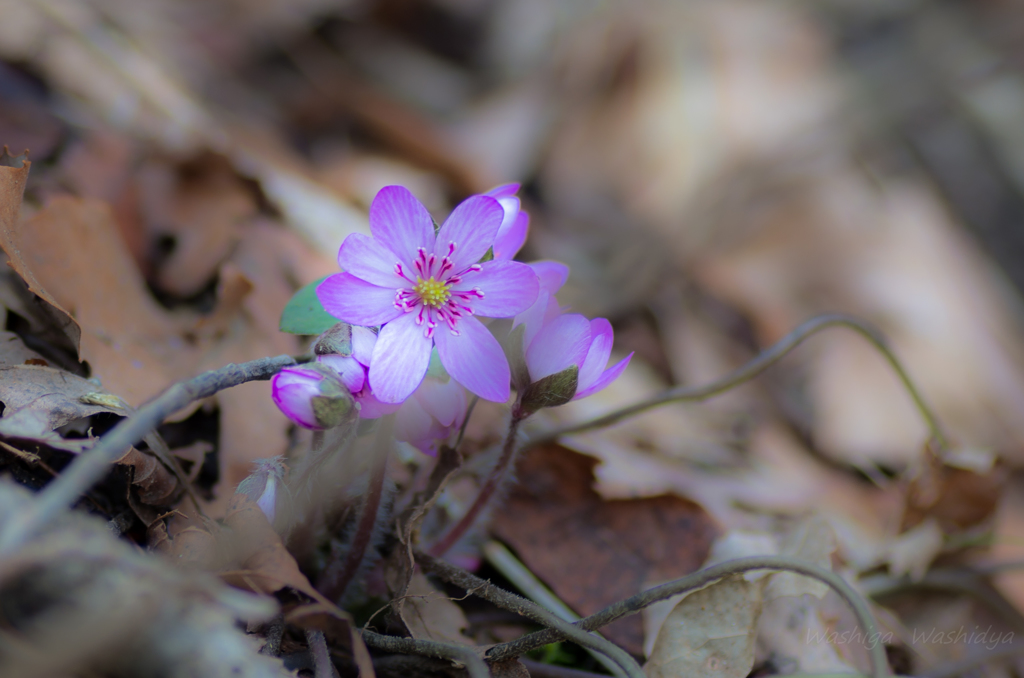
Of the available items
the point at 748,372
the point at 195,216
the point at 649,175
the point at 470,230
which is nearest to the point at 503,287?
the point at 470,230

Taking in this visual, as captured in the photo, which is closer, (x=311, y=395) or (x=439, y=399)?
(x=311, y=395)

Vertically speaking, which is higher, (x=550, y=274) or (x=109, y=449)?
(x=550, y=274)

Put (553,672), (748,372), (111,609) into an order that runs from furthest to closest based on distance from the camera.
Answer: (748,372)
(553,672)
(111,609)

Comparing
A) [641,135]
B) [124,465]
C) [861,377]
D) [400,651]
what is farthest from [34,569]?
[641,135]

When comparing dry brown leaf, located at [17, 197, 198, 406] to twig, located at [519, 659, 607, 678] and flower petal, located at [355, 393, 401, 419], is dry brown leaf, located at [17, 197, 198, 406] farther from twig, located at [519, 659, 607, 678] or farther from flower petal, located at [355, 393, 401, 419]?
twig, located at [519, 659, 607, 678]

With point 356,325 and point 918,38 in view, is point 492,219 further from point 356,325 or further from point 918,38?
point 918,38

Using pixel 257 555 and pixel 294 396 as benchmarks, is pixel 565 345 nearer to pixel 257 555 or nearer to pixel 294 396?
pixel 294 396
